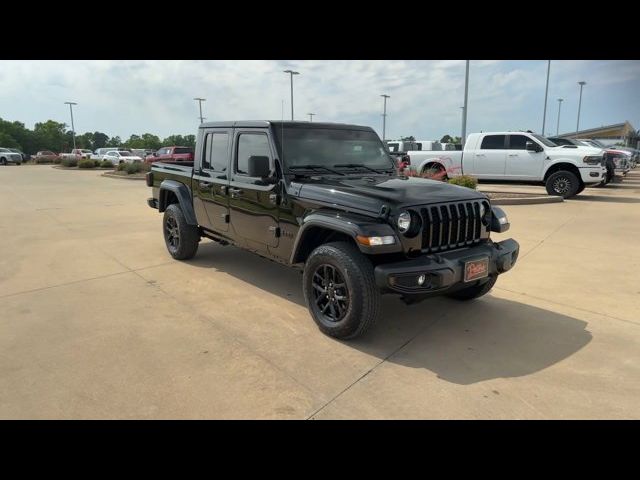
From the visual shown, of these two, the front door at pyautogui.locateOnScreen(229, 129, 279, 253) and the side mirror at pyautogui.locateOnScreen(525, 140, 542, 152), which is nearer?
the front door at pyautogui.locateOnScreen(229, 129, 279, 253)

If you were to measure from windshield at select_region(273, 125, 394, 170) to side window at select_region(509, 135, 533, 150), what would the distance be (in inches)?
383

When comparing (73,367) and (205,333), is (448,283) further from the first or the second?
(73,367)

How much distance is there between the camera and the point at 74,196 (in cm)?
1383

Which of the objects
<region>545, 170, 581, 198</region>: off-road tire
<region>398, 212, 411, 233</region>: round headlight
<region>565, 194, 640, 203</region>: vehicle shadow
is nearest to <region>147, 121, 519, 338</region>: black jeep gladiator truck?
<region>398, 212, 411, 233</region>: round headlight

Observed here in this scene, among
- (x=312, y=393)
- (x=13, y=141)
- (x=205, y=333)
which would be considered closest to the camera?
(x=312, y=393)

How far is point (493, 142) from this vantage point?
13562 mm

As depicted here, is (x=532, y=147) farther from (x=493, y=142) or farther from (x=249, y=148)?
(x=249, y=148)

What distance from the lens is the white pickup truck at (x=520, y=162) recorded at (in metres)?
12.3

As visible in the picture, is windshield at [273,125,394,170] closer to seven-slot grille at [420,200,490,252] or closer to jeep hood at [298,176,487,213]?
jeep hood at [298,176,487,213]

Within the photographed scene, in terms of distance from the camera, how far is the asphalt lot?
2783 millimetres

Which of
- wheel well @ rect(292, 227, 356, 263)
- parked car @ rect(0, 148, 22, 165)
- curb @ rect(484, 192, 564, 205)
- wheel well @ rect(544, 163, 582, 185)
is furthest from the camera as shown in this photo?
parked car @ rect(0, 148, 22, 165)

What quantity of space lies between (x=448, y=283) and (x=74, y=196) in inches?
540

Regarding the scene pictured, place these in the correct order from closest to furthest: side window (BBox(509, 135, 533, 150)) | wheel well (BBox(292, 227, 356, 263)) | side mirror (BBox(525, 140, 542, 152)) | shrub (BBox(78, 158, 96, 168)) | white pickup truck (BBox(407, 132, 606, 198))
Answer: wheel well (BBox(292, 227, 356, 263)), white pickup truck (BBox(407, 132, 606, 198)), side mirror (BBox(525, 140, 542, 152)), side window (BBox(509, 135, 533, 150)), shrub (BBox(78, 158, 96, 168))

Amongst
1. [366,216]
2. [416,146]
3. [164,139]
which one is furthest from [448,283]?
[164,139]
